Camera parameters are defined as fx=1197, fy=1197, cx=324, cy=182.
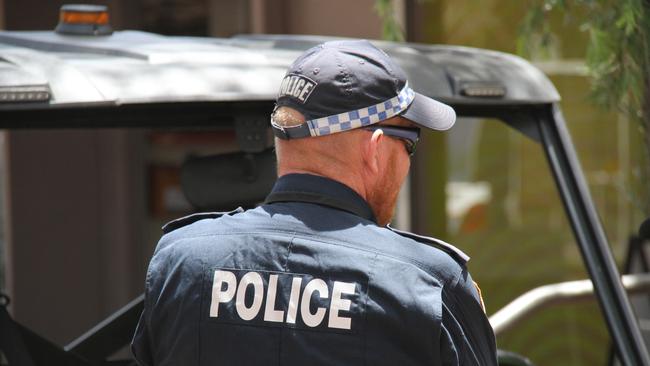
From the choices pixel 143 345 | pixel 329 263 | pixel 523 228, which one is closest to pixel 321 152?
pixel 329 263

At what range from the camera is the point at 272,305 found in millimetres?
2141

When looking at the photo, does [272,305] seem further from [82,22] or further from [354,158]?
[82,22]

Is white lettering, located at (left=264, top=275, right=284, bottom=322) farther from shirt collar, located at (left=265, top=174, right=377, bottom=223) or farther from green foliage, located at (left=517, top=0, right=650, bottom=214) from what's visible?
green foliage, located at (left=517, top=0, right=650, bottom=214)

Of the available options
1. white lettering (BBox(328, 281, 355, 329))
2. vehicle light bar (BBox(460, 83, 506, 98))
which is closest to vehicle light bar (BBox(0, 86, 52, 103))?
white lettering (BBox(328, 281, 355, 329))

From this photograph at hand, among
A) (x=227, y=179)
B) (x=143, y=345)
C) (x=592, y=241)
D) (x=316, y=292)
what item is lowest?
(x=592, y=241)

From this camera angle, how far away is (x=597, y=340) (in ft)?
24.5

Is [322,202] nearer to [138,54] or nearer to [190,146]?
[138,54]

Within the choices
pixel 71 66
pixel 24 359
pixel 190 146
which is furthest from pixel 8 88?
pixel 190 146

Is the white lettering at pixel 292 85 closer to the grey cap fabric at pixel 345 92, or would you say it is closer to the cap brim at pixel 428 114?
the grey cap fabric at pixel 345 92

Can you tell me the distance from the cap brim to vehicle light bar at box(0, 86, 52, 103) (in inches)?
39.6

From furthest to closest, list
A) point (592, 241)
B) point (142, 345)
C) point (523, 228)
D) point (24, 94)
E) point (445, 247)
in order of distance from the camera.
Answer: point (523, 228)
point (592, 241)
point (24, 94)
point (142, 345)
point (445, 247)

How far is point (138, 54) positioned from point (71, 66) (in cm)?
28

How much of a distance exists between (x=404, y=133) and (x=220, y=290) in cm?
45

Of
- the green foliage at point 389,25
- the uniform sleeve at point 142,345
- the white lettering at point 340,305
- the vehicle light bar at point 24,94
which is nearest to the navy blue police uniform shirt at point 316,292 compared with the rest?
the white lettering at point 340,305
